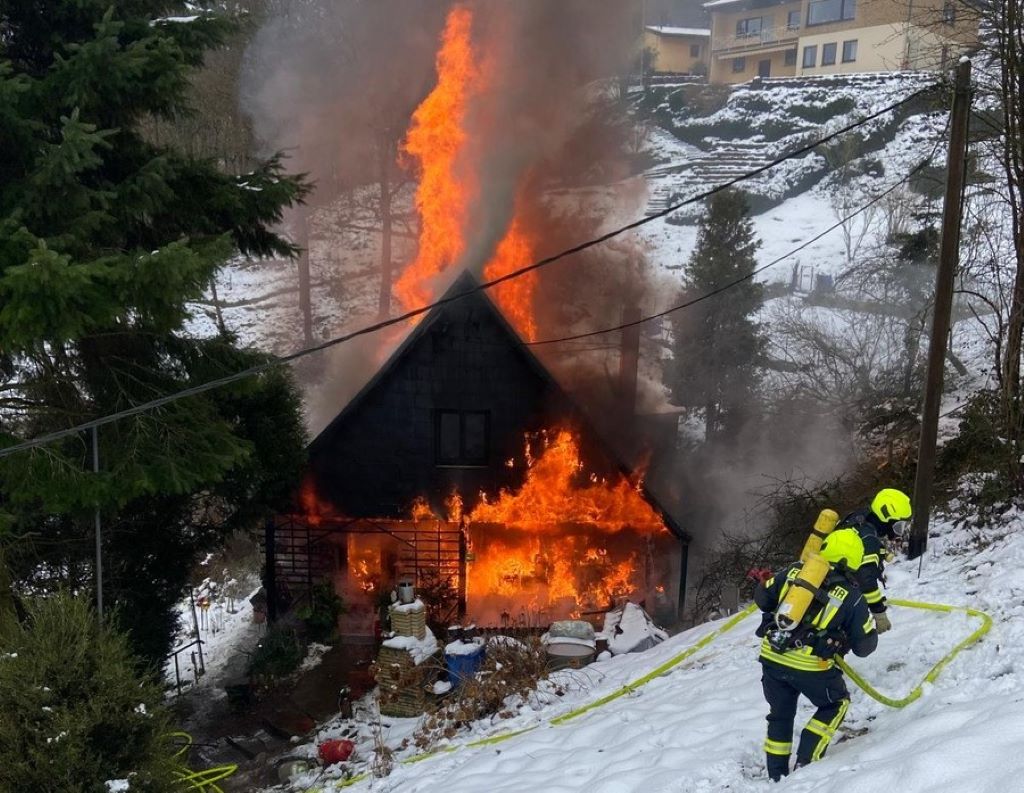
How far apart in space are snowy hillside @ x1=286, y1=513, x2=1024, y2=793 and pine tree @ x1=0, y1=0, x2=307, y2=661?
4797 mm

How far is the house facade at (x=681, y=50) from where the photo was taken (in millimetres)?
46938

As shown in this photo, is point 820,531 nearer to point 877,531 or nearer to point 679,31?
point 877,531

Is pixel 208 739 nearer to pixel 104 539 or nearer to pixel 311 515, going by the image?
pixel 104 539

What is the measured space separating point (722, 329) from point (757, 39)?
Answer: 32.5 metres

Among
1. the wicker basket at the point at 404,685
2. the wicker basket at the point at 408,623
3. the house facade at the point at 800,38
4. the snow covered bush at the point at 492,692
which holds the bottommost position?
the wicker basket at the point at 404,685

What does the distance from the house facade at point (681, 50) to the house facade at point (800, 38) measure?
4.23 feet

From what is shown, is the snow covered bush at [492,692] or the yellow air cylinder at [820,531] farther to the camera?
the snow covered bush at [492,692]

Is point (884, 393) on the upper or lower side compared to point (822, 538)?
lower

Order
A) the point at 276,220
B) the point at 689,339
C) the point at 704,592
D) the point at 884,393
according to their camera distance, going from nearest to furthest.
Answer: the point at 276,220, the point at 704,592, the point at 884,393, the point at 689,339

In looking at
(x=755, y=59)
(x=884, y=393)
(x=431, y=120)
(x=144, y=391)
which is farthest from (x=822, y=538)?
(x=755, y=59)

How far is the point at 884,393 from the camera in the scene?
639 inches

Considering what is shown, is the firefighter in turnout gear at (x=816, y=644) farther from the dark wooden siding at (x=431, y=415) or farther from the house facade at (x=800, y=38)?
the house facade at (x=800, y=38)

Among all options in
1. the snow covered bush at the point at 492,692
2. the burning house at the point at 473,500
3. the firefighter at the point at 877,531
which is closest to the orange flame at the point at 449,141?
the burning house at the point at 473,500

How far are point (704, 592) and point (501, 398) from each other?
608 centimetres
